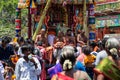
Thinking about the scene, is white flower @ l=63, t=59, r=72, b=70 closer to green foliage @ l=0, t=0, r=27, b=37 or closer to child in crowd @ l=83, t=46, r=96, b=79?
child in crowd @ l=83, t=46, r=96, b=79

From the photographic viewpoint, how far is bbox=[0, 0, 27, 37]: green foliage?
3956 centimetres

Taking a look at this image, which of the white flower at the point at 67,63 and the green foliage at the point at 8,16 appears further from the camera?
the green foliage at the point at 8,16

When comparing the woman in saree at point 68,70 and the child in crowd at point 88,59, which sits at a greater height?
the woman in saree at point 68,70


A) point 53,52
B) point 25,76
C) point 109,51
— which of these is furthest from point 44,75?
point 109,51

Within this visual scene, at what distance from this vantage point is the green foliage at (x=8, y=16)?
39.6 meters

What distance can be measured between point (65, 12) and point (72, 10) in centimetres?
35

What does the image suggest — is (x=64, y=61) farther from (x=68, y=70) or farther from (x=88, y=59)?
(x=88, y=59)

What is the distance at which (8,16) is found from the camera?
44.6m

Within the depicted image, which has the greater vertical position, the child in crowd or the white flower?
the white flower

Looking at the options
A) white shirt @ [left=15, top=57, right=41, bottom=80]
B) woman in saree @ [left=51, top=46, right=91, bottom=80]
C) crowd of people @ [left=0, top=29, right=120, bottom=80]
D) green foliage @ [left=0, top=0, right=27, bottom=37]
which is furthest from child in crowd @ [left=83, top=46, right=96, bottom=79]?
green foliage @ [left=0, top=0, right=27, bottom=37]

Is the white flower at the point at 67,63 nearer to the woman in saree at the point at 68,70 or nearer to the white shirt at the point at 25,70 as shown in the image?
the woman in saree at the point at 68,70

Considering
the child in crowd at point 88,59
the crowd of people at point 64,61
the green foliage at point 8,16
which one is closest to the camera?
the crowd of people at point 64,61

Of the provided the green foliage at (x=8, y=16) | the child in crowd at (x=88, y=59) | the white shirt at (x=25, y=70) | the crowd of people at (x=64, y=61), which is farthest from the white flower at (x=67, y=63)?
the green foliage at (x=8, y=16)

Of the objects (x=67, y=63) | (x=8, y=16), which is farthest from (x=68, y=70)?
(x=8, y=16)
